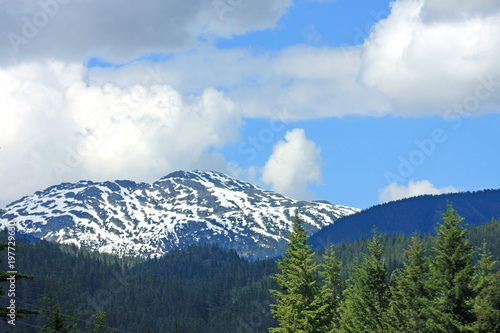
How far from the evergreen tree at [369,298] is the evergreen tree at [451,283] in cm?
1166

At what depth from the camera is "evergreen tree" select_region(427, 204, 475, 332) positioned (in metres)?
39.9

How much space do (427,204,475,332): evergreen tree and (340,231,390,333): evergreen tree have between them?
38.3 feet

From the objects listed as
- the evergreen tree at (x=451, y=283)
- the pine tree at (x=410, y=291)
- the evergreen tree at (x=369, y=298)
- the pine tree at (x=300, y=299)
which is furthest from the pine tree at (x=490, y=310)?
the evergreen tree at (x=369, y=298)

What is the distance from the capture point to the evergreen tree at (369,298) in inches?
2116

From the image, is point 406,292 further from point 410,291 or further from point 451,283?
point 451,283

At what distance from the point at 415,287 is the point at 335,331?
24.7 ft

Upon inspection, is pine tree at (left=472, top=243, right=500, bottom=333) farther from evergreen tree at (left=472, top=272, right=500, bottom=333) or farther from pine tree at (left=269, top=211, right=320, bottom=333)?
pine tree at (left=269, top=211, right=320, bottom=333)

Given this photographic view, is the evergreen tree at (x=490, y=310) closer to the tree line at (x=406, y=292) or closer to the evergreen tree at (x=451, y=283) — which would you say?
the tree line at (x=406, y=292)

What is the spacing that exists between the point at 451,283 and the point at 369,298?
14.1m

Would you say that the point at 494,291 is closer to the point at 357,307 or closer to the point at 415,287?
the point at 415,287

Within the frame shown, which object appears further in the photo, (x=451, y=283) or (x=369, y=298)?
(x=369, y=298)

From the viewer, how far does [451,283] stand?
41094mm

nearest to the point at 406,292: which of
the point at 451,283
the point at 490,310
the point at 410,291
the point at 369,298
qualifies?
the point at 410,291

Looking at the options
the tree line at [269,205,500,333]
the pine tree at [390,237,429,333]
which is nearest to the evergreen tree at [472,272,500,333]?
the tree line at [269,205,500,333]
